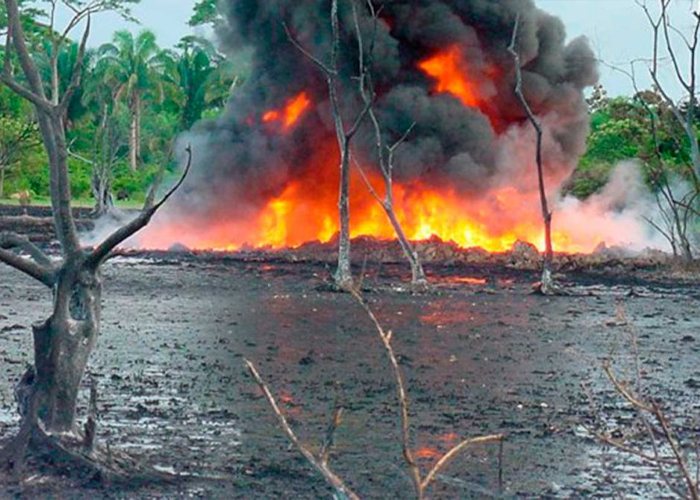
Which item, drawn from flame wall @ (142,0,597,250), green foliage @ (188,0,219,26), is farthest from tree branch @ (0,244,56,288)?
green foliage @ (188,0,219,26)

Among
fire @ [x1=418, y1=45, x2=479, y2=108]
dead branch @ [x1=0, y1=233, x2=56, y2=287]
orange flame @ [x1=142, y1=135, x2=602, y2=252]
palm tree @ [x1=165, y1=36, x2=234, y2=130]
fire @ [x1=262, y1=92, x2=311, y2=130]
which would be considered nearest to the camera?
dead branch @ [x1=0, y1=233, x2=56, y2=287]

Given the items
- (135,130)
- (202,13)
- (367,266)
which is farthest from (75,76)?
(202,13)

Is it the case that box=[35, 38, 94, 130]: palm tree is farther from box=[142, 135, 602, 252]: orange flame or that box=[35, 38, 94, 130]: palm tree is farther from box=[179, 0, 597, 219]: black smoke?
box=[142, 135, 602, 252]: orange flame

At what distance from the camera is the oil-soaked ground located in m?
9.18

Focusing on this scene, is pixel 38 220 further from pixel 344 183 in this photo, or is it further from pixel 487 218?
pixel 487 218

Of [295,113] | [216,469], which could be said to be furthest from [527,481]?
[295,113]

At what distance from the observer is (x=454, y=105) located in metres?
39.0

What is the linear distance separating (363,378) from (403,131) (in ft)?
81.5

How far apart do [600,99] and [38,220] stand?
59.9 metres

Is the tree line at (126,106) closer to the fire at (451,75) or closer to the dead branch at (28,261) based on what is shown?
the fire at (451,75)

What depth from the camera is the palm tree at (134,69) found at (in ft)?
211

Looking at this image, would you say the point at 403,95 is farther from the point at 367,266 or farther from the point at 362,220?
the point at 367,266

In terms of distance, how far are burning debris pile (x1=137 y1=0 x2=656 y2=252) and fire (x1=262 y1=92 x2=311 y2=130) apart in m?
0.05

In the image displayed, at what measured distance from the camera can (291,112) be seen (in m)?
41.5
